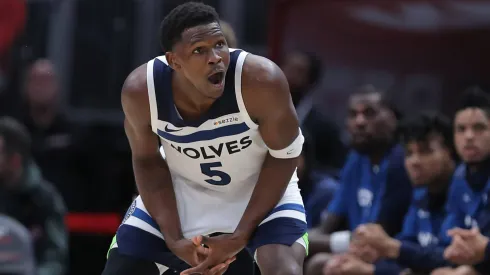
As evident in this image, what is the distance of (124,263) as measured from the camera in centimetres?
486

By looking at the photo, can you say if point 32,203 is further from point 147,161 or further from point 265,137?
point 265,137

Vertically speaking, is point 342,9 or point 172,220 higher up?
point 342,9

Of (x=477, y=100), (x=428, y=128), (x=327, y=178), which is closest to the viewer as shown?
(x=477, y=100)

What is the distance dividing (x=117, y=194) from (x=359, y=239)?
2520 millimetres

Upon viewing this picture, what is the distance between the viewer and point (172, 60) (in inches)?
185

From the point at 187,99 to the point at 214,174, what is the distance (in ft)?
1.25

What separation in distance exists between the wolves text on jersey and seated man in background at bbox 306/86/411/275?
2.29m

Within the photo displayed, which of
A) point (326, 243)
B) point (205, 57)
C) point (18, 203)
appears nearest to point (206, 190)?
point (205, 57)

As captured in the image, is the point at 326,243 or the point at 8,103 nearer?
the point at 326,243

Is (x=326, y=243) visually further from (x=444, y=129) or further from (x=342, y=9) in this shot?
(x=342, y=9)

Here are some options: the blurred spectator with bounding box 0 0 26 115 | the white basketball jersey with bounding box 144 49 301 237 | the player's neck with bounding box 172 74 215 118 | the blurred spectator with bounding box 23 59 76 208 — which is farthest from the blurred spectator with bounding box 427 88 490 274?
the blurred spectator with bounding box 0 0 26 115

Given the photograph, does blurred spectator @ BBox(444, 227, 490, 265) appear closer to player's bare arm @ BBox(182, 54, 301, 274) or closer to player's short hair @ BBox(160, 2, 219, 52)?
player's bare arm @ BBox(182, 54, 301, 274)

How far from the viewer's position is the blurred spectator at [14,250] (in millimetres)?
7488

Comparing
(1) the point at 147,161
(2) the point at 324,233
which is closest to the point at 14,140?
(2) the point at 324,233
